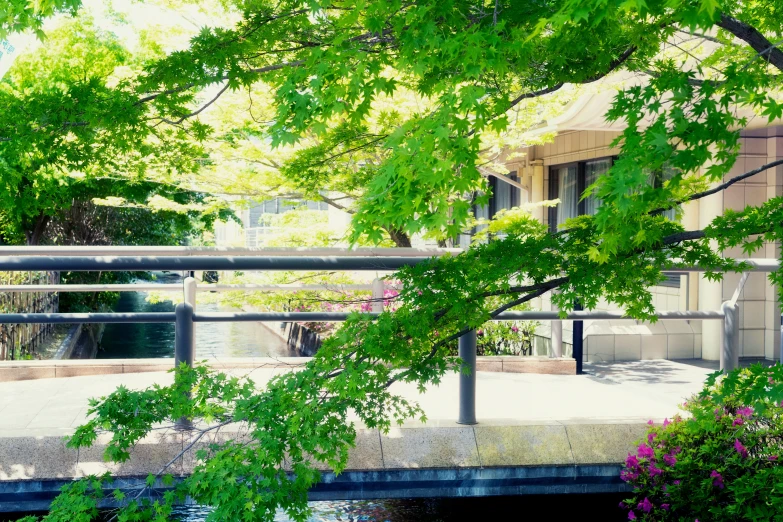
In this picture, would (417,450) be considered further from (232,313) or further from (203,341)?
(203,341)

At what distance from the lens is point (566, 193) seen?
14.0 meters

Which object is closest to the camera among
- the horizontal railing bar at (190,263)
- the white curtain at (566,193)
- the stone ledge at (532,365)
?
the horizontal railing bar at (190,263)

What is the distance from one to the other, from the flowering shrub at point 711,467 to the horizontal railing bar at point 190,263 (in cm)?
160

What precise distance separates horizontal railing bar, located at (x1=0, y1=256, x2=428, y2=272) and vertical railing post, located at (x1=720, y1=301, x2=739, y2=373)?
2016 mm

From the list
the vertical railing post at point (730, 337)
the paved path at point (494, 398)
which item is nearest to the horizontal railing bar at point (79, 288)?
the paved path at point (494, 398)

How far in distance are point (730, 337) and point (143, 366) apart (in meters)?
4.31

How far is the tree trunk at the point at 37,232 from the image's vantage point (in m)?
20.5

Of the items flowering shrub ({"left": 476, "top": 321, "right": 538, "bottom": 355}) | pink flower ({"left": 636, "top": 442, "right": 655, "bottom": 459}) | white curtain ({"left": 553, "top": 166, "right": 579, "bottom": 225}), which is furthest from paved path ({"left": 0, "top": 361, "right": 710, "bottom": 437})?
white curtain ({"left": 553, "top": 166, "right": 579, "bottom": 225})

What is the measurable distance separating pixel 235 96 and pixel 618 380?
595cm

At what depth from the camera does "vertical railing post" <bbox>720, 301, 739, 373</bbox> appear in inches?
198

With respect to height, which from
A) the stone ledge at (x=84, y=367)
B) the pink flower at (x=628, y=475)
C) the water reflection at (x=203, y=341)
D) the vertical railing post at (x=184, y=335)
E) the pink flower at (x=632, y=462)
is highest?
the vertical railing post at (x=184, y=335)

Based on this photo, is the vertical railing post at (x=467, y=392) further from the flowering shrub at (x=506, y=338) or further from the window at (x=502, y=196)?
the window at (x=502, y=196)

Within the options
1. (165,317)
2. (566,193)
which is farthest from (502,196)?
(165,317)

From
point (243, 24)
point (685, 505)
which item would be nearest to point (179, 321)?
point (243, 24)
